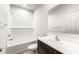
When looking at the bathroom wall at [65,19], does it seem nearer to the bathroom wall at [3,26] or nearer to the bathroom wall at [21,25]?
the bathroom wall at [21,25]

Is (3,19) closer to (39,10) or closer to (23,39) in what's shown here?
(23,39)

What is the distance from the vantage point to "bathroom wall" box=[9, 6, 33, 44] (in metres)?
0.87

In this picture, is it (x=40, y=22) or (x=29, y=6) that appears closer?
(x=29, y=6)

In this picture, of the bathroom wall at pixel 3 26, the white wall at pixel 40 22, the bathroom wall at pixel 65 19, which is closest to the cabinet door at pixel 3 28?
the bathroom wall at pixel 3 26

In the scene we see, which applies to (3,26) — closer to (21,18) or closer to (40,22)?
(21,18)

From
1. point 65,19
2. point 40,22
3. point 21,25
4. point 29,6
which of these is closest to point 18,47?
point 21,25

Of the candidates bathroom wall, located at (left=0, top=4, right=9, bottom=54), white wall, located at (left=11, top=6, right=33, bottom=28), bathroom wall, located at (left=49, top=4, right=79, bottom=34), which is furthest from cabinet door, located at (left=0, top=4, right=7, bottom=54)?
bathroom wall, located at (left=49, top=4, right=79, bottom=34)

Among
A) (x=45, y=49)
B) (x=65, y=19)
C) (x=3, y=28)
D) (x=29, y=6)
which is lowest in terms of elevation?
(x=45, y=49)

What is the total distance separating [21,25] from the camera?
905 millimetres

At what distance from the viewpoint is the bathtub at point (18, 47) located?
841 mm

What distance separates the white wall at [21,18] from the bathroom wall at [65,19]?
0.31 metres

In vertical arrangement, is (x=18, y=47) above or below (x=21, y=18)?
below

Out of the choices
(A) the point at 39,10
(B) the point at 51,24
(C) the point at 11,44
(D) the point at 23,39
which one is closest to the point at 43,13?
(A) the point at 39,10

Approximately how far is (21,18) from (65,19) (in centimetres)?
58
